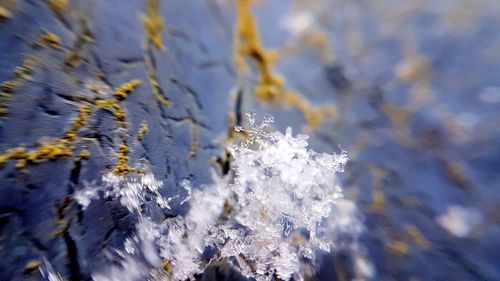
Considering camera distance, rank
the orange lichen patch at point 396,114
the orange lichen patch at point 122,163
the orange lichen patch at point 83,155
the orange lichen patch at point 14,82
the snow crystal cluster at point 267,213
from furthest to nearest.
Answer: the snow crystal cluster at point 267,213 < the orange lichen patch at point 396,114 < the orange lichen patch at point 122,163 < the orange lichen patch at point 83,155 < the orange lichen patch at point 14,82

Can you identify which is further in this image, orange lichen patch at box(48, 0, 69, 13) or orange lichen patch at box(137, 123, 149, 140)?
orange lichen patch at box(137, 123, 149, 140)

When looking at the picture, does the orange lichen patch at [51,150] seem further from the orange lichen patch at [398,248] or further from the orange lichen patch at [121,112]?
the orange lichen patch at [398,248]

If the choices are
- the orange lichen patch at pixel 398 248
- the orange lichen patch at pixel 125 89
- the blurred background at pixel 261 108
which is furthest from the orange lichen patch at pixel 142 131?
the orange lichen patch at pixel 398 248

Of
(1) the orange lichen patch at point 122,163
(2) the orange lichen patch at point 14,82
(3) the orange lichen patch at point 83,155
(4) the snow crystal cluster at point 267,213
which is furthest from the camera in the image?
(4) the snow crystal cluster at point 267,213

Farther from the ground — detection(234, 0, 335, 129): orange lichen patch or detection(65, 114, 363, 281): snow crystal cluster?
detection(234, 0, 335, 129): orange lichen patch

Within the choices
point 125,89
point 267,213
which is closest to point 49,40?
point 125,89

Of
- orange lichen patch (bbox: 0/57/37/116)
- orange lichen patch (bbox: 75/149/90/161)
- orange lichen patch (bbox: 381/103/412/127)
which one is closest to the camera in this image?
orange lichen patch (bbox: 0/57/37/116)

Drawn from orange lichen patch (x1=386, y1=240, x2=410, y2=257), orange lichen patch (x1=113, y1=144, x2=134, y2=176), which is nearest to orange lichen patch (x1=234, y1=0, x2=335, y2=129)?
orange lichen patch (x1=113, y1=144, x2=134, y2=176)

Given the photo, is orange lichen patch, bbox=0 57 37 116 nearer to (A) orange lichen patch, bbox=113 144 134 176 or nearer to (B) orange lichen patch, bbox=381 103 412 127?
(A) orange lichen patch, bbox=113 144 134 176
